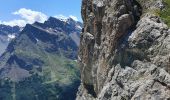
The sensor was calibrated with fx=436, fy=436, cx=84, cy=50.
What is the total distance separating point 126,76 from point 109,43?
8217 mm

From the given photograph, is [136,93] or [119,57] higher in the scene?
[119,57]

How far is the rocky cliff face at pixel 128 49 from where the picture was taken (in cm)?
5306

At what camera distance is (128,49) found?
59156 mm

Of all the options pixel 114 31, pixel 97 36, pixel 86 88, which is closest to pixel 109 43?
pixel 114 31

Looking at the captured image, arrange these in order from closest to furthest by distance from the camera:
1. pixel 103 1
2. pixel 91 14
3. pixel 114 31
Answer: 1. pixel 114 31
2. pixel 103 1
3. pixel 91 14

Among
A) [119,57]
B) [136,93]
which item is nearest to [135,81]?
[136,93]

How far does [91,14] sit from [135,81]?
22657 millimetres

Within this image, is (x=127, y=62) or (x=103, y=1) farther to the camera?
(x=103, y=1)

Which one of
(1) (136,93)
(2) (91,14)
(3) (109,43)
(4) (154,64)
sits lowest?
(1) (136,93)

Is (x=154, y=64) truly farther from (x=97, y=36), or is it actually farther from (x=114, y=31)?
(x=97, y=36)

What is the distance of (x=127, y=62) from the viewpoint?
59.2 metres

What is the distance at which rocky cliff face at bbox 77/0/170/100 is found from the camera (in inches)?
2089

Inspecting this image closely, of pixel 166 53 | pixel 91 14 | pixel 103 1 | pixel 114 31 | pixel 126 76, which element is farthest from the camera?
pixel 91 14

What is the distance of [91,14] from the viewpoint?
7512cm
